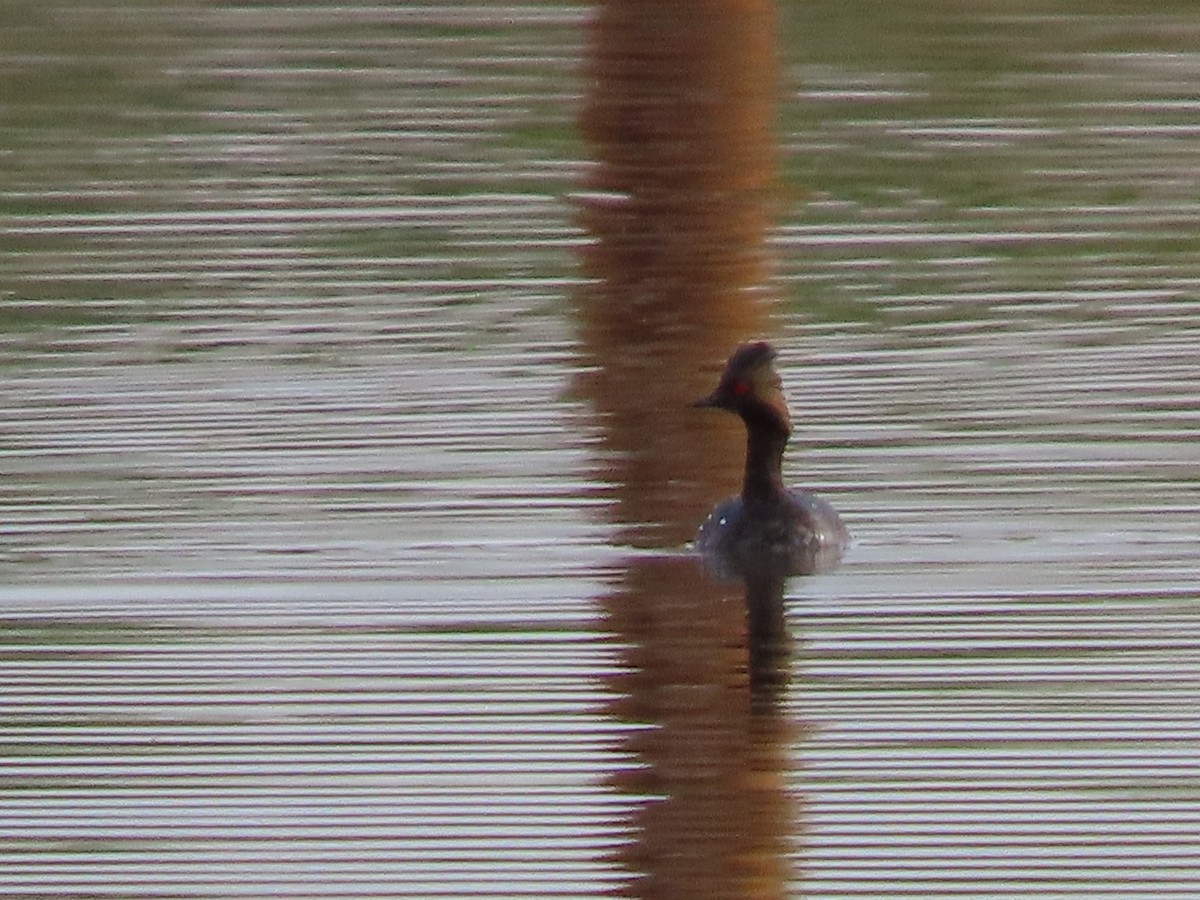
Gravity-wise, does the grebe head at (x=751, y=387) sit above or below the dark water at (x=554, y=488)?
above

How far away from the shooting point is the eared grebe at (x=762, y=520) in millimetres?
11359

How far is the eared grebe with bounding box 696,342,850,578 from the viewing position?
11.4 metres

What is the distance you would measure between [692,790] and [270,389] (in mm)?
4955

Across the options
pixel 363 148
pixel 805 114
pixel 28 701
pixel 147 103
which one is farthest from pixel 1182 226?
pixel 28 701

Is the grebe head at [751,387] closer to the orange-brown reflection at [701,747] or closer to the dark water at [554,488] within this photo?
the dark water at [554,488]

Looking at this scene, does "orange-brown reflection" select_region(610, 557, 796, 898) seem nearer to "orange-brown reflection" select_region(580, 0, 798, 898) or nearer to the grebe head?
"orange-brown reflection" select_region(580, 0, 798, 898)

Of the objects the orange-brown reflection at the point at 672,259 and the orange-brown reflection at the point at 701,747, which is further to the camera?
the orange-brown reflection at the point at 672,259

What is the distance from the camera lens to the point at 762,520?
11.4m

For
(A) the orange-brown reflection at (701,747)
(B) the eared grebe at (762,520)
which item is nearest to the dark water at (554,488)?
(A) the orange-brown reflection at (701,747)

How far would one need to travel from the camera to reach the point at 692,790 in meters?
8.71

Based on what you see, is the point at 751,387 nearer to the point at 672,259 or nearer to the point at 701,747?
the point at 672,259

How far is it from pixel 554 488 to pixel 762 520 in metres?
0.87

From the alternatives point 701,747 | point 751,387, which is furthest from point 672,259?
point 701,747

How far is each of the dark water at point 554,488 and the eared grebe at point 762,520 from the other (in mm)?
127
